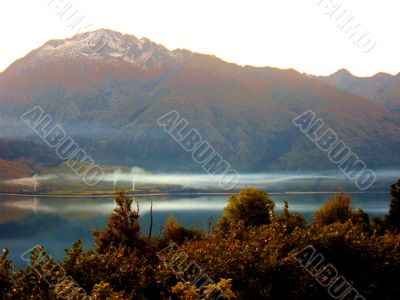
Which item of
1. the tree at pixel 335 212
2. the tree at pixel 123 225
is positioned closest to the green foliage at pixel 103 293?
the tree at pixel 123 225

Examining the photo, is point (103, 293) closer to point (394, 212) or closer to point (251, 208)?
point (394, 212)

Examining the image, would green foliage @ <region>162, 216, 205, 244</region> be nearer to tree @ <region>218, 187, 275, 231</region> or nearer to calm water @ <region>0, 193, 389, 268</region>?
tree @ <region>218, 187, 275, 231</region>

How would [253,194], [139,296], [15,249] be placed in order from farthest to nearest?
[15,249]
[253,194]
[139,296]

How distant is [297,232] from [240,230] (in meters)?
3.11

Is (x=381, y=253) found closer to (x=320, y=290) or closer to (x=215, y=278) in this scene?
(x=320, y=290)

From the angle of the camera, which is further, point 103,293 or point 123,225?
point 123,225

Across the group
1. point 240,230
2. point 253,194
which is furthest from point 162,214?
point 240,230

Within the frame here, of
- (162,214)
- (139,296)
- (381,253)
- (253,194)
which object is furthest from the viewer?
(162,214)

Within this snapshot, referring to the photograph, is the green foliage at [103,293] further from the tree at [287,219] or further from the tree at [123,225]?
the tree at [287,219]

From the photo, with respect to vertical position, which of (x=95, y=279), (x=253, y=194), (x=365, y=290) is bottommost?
(x=365, y=290)

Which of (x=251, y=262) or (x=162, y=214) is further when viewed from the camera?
(x=162, y=214)

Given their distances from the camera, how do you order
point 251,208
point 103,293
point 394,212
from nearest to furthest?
1. point 103,293
2. point 394,212
3. point 251,208

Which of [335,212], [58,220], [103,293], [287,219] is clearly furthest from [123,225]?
[58,220]

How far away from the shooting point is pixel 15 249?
87750mm
